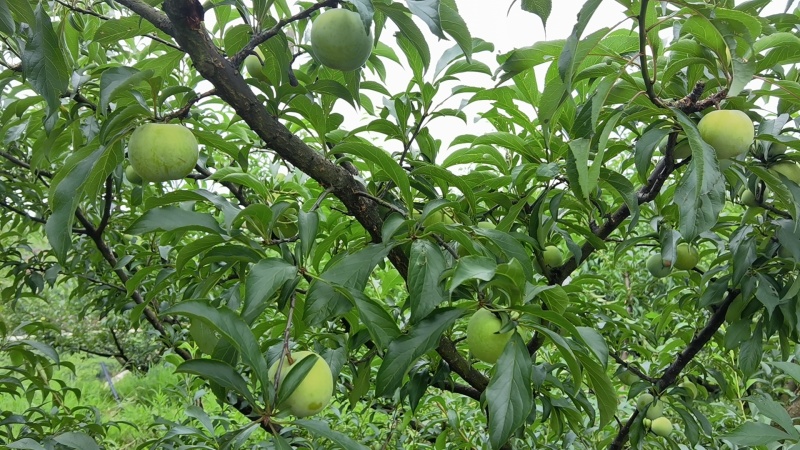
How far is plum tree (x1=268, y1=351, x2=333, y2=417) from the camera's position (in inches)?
29.4

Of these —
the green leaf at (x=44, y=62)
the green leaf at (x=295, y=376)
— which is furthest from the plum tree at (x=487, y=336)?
the green leaf at (x=44, y=62)

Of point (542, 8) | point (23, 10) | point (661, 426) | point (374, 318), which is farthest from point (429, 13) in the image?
point (661, 426)

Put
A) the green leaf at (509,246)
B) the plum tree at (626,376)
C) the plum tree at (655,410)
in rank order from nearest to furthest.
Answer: the green leaf at (509,246)
the plum tree at (655,410)
the plum tree at (626,376)

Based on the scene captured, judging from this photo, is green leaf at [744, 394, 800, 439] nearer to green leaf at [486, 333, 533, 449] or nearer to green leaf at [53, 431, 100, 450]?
green leaf at [486, 333, 533, 449]

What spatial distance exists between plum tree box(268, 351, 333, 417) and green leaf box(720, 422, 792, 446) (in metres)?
0.65

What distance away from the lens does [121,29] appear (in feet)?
3.12

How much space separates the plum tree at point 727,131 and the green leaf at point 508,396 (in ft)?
1.26

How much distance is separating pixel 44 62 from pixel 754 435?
1.19 m

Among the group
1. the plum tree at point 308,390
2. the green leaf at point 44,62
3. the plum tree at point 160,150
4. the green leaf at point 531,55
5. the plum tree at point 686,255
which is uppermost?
the green leaf at point 44,62

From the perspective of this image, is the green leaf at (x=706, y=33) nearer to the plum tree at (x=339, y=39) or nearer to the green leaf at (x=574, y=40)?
the green leaf at (x=574, y=40)

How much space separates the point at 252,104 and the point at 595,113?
17.4 inches

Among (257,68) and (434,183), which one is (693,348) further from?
(257,68)

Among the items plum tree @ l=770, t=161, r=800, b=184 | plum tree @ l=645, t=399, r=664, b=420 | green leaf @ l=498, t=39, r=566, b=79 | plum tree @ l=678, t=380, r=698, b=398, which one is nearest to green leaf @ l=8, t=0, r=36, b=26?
green leaf @ l=498, t=39, r=566, b=79

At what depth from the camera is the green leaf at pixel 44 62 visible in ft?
2.42
